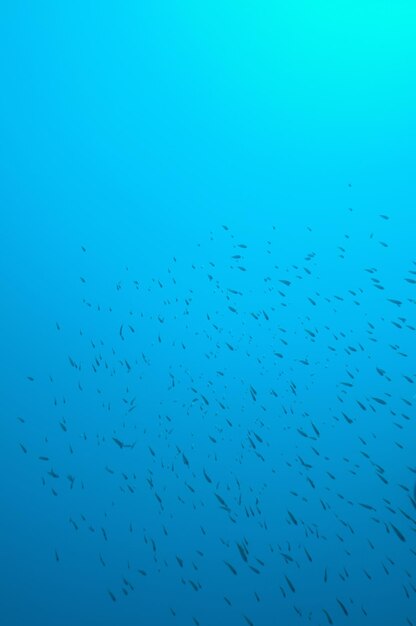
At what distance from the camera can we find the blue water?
4.17 ft

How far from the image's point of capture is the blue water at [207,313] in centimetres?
127

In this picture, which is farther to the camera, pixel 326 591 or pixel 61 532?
pixel 61 532

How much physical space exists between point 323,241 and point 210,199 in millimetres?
313

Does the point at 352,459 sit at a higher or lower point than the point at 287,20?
lower

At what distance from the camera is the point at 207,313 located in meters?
1.35

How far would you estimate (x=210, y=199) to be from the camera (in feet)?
4.37

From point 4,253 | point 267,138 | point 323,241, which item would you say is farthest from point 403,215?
point 4,253

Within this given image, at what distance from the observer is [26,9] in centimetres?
139

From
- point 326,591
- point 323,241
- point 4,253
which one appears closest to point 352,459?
point 326,591

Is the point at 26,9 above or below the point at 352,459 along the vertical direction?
above

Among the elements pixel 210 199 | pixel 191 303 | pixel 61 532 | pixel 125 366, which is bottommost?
pixel 61 532

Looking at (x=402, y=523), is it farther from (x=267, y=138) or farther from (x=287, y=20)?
(x=287, y=20)

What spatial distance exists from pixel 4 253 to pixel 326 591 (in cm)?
126

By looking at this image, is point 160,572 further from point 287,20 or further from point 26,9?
point 26,9
